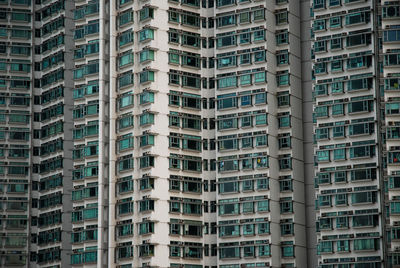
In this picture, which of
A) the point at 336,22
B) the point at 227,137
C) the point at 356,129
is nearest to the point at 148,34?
the point at 227,137

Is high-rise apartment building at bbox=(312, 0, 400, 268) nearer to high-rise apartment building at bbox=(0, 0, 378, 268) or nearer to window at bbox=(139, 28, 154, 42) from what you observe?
high-rise apartment building at bbox=(0, 0, 378, 268)

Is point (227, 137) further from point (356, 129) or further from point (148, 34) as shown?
point (356, 129)

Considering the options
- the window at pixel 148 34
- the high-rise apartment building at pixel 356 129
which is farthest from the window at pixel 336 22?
the window at pixel 148 34

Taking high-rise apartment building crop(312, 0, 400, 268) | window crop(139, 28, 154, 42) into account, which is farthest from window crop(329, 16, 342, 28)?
window crop(139, 28, 154, 42)

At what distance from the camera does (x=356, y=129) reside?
484ft

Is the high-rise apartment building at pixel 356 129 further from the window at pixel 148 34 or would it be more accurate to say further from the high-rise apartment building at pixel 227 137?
the window at pixel 148 34

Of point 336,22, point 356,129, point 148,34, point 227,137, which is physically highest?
point 148,34

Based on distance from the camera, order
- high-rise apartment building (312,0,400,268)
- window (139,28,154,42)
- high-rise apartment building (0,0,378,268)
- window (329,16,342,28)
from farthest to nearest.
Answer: window (139,28,154,42) → window (329,16,342,28) → high-rise apartment building (0,0,378,268) → high-rise apartment building (312,0,400,268)

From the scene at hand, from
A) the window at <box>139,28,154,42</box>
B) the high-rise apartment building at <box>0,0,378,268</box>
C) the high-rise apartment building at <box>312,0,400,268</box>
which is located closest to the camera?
the high-rise apartment building at <box>312,0,400,268</box>

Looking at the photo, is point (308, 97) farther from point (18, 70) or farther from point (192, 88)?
point (18, 70)

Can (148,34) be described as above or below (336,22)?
above

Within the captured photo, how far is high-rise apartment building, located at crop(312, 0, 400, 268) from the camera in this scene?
143 m

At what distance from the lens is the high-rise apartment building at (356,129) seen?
143 meters

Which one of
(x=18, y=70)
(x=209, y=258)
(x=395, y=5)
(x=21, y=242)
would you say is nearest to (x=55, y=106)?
(x=18, y=70)
